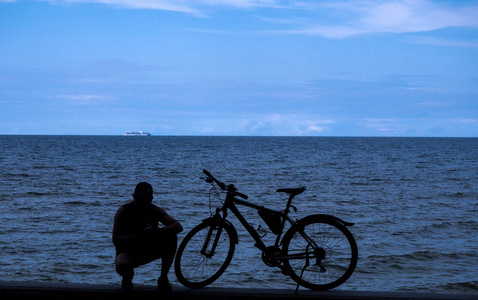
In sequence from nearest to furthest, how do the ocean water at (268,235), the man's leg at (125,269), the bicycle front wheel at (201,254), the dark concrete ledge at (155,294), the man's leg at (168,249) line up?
the dark concrete ledge at (155,294) < the man's leg at (125,269) < the man's leg at (168,249) < the bicycle front wheel at (201,254) < the ocean water at (268,235)

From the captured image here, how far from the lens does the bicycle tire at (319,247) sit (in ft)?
17.4

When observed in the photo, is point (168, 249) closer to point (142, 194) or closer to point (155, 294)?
point (155, 294)

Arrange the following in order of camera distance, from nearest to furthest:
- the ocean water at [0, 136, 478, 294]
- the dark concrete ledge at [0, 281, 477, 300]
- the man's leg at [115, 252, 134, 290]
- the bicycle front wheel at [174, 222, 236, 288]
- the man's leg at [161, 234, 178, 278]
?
the dark concrete ledge at [0, 281, 477, 300], the man's leg at [115, 252, 134, 290], the man's leg at [161, 234, 178, 278], the bicycle front wheel at [174, 222, 236, 288], the ocean water at [0, 136, 478, 294]

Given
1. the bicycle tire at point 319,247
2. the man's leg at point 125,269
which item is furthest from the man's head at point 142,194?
the bicycle tire at point 319,247

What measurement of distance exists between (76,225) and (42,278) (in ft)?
19.3

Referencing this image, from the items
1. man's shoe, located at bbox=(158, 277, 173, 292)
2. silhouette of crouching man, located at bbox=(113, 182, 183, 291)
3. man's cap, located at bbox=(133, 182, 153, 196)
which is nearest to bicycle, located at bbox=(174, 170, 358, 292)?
silhouette of crouching man, located at bbox=(113, 182, 183, 291)

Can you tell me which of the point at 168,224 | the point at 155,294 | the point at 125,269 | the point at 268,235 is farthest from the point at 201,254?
the point at 268,235

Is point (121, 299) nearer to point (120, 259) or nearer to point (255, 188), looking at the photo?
→ point (120, 259)

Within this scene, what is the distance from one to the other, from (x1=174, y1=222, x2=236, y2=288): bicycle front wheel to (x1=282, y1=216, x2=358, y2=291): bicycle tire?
0.62m

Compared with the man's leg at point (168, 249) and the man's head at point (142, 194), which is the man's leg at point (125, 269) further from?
the man's head at point (142, 194)

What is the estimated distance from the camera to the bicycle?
17.6 ft

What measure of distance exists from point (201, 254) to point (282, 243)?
2.91 ft

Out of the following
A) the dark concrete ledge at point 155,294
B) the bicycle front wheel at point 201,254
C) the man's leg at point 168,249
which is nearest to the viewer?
the dark concrete ledge at point 155,294

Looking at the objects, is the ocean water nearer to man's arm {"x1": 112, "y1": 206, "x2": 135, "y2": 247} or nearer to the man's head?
man's arm {"x1": 112, "y1": 206, "x2": 135, "y2": 247}
